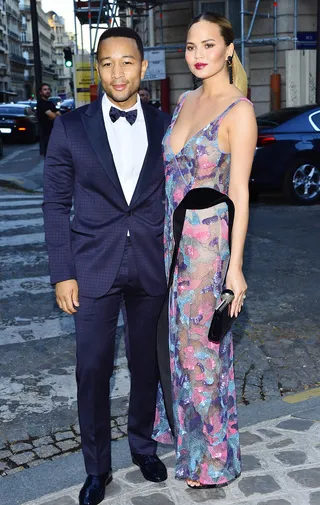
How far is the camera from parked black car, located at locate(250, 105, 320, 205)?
1145cm

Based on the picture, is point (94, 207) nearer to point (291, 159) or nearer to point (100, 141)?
point (100, 141)

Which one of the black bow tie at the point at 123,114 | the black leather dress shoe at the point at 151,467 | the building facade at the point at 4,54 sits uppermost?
the building facade at the point at 4,54

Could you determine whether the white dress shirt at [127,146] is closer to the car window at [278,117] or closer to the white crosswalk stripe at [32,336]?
the white crosswalk stripe at [32,336]

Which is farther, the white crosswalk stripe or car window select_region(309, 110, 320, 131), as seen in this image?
car window select_region(309, 110, 320, 131)

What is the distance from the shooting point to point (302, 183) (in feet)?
38.0

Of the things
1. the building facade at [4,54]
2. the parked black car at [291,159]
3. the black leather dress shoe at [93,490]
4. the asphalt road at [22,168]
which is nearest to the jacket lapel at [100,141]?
the black leather dress shoe at [93,490]

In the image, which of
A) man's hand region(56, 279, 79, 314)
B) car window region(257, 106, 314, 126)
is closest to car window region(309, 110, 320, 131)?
car window region(257, 106, 314, 126)

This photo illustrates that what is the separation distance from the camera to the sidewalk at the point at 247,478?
3100 mm

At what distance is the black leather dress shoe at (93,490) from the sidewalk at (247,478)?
4 cm

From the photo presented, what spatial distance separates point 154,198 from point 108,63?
0.55 metres

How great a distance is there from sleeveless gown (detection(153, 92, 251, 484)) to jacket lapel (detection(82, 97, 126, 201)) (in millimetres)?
225

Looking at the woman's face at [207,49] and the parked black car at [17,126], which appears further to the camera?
the parked black car at [17,126]

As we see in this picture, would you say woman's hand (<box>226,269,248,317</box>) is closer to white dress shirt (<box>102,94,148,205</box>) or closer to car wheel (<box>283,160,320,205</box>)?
white dress shirt (<box>102,94,148,205</box>)

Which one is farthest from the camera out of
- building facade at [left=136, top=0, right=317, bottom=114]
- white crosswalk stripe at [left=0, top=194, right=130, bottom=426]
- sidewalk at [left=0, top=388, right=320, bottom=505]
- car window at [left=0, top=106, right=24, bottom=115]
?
car window at [left=0, top=106, right=24, bottom=115]
